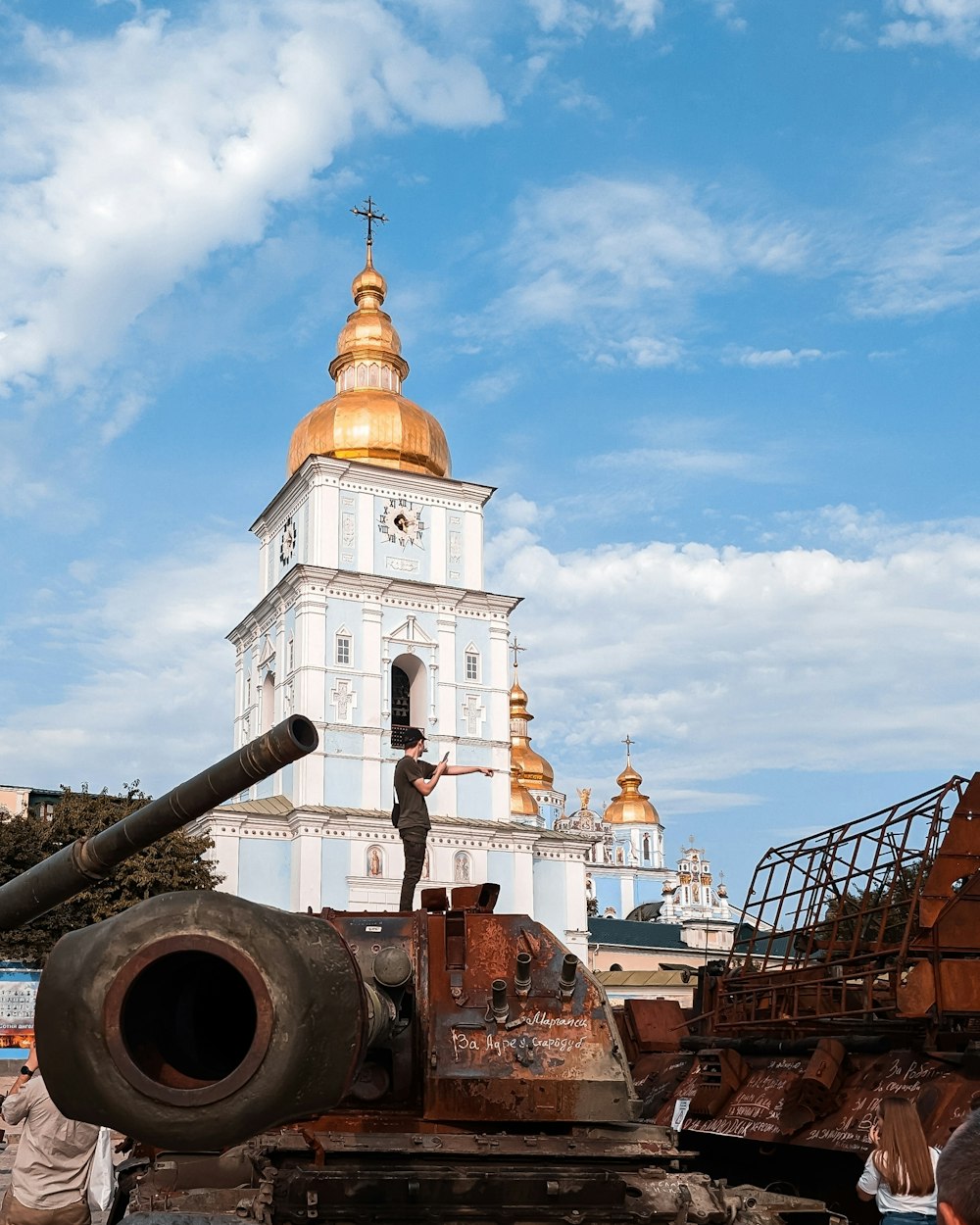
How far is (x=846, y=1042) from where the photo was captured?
1084 centimetres

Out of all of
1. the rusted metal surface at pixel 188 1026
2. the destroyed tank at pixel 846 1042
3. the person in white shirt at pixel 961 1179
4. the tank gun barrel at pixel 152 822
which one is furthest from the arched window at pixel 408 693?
the person in white shirt at pixel 961 1179

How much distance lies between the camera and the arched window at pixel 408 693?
42.8m

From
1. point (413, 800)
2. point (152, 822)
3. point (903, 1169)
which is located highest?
point (413, 800)

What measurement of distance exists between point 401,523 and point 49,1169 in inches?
1429

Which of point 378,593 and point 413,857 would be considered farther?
point 378,593

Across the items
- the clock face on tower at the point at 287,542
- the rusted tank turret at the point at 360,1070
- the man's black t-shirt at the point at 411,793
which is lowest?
the rusted tank turret at the point at 360,1070

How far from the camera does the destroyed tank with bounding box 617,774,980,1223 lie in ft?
32.2

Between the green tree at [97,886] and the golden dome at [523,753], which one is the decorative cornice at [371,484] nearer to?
the green tree at [97,886]

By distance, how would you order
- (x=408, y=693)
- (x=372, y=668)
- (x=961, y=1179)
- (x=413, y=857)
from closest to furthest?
(x=961, y=1179) → (x=413, y=857) → (x=372, y=668) → (x=408, y=693)

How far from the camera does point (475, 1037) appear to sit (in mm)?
7129

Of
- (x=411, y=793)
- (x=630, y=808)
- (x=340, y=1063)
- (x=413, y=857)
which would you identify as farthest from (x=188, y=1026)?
(x=630, y=808)

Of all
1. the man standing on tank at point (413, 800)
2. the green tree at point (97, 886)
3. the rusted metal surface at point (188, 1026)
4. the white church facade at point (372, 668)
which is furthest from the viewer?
the white church facade at point (372, 668)

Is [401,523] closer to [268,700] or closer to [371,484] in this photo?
[371,484]

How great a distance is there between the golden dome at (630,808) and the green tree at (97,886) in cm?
5370
